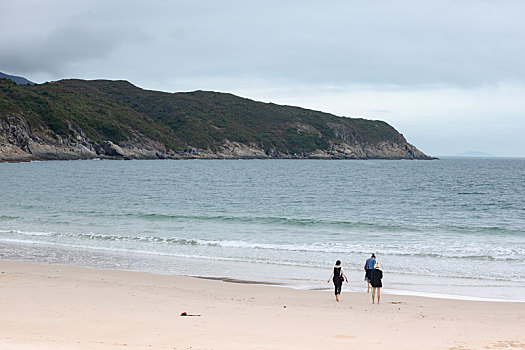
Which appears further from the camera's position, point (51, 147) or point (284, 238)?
point (51, 147)

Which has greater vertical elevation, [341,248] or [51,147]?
[51,147]

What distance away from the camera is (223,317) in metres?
12.0

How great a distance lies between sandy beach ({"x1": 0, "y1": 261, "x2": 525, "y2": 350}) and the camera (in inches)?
384

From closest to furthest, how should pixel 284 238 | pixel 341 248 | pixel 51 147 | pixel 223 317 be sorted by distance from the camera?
pixel 223 317, pixel 341 248, pixel 284 238, pixel 51 147

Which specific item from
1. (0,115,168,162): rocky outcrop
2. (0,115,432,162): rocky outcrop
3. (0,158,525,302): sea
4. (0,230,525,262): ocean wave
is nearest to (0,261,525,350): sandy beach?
(0,158,525,302): sea

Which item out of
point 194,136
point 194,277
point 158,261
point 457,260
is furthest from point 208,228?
point 194,136

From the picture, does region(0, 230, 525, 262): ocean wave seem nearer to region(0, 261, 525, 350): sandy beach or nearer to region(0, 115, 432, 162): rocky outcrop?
region(0, 261, 525, 350): sandy beach

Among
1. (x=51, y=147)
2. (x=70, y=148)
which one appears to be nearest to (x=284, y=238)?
(x=51, y=147)

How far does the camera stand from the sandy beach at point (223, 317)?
9.74 m

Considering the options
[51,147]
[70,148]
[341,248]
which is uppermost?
[70,148]

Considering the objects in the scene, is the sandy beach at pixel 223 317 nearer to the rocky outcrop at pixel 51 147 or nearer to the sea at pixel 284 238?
the sea at pixel 284 238

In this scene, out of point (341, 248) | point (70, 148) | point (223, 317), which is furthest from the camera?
point (70, 148)

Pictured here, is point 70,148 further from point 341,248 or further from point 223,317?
point 223,317

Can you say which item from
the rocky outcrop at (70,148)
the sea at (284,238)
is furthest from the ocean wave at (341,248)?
the rocky outcrop at (70,148)
